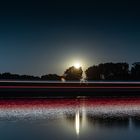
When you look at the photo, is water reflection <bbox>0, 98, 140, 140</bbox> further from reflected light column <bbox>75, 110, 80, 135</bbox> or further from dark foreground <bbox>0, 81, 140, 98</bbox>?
dark foreground <bbox>0, 81, 140, 98</bbox>

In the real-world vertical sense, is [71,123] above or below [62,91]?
below

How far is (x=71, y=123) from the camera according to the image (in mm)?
23734

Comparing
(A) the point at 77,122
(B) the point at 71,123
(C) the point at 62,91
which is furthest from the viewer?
(C) the point at 62,91

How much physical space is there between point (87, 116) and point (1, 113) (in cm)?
578

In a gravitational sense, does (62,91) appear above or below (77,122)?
above

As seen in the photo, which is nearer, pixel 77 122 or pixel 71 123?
pixel 71 123

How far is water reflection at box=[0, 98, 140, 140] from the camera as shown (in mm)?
19500

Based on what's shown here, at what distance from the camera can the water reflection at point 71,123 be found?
19500mm

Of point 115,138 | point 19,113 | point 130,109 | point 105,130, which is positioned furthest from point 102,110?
point 115,138

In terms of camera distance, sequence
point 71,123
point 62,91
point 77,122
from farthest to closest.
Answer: point 62,91
point 77,122
point 71,123

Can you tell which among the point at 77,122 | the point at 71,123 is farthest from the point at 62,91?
the point at 71,123

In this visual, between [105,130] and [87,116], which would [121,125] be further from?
[87,116]

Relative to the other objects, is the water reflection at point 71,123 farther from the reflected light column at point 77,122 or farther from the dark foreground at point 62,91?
the dark foreground at point 62,91

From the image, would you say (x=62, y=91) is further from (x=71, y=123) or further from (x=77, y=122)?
(x=71, y=123)
